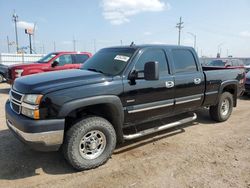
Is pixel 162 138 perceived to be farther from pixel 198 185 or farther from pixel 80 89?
pixel 80 89

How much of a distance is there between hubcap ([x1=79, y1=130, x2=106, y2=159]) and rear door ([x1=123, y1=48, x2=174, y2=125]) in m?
0.58

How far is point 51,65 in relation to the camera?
33.8 feet

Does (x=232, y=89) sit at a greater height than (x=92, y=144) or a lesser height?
greater

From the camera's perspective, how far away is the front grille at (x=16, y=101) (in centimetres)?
362

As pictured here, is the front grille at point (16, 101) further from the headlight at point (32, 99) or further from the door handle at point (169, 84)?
the door handle at point (169, 84)

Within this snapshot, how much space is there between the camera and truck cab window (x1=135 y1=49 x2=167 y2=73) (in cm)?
436

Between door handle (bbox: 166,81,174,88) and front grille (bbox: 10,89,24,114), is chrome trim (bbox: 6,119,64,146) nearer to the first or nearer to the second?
front grille (bbox: 10,89,24,114)

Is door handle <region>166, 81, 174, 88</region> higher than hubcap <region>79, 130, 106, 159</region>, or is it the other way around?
door handle <region>166, 81, 174, 88</region>

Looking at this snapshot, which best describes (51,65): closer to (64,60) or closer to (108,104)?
(64,60)

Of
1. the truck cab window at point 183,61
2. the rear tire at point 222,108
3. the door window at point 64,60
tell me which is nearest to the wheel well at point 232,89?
A: the rear tire at point 222,108

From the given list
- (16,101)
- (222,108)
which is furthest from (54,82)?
(222,108)

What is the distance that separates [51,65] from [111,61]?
652cm

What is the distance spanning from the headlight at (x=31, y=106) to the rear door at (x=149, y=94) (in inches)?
54.7

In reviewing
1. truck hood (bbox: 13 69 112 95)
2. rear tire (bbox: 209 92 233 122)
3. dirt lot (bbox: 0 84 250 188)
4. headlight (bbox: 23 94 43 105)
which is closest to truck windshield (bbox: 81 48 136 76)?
truck hood (bbox: 13 69 112 95)
